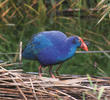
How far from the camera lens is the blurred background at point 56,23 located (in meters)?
4.99

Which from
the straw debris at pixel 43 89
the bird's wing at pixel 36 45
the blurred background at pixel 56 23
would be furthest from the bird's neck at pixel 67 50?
the blurred background at pixel 56 23

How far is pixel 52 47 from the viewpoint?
3211 mm

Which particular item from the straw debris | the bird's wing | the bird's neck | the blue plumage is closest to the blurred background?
the bird's wing

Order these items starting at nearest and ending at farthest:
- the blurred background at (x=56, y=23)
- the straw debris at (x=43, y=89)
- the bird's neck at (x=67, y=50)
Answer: the straw debris at (x=43, y=89) → the bird's neck at (x=67, y=50) → the blurred background at (x=56, y=23)

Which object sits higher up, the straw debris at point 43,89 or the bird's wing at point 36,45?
the bird's wing at point 36,45

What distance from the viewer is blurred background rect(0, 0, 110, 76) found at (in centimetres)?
499

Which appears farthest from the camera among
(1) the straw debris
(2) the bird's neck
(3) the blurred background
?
(3) the blurred background

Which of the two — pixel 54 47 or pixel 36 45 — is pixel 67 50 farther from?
pixel 36 45

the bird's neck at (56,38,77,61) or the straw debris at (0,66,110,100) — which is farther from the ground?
the bird's neck at (56,38,77,61)

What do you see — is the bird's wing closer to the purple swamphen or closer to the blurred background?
the purple swamphen

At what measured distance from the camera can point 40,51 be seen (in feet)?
10.8

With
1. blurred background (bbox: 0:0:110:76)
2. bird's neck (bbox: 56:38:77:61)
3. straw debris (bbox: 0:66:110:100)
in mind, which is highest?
blurred background (bbox: 0:0:110:76)

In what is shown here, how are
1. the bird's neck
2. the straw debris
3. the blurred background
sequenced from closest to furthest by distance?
the straw debris < the bird's neck < the blurred background

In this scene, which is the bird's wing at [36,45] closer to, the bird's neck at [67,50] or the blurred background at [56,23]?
the bird's neck at [67,50]
